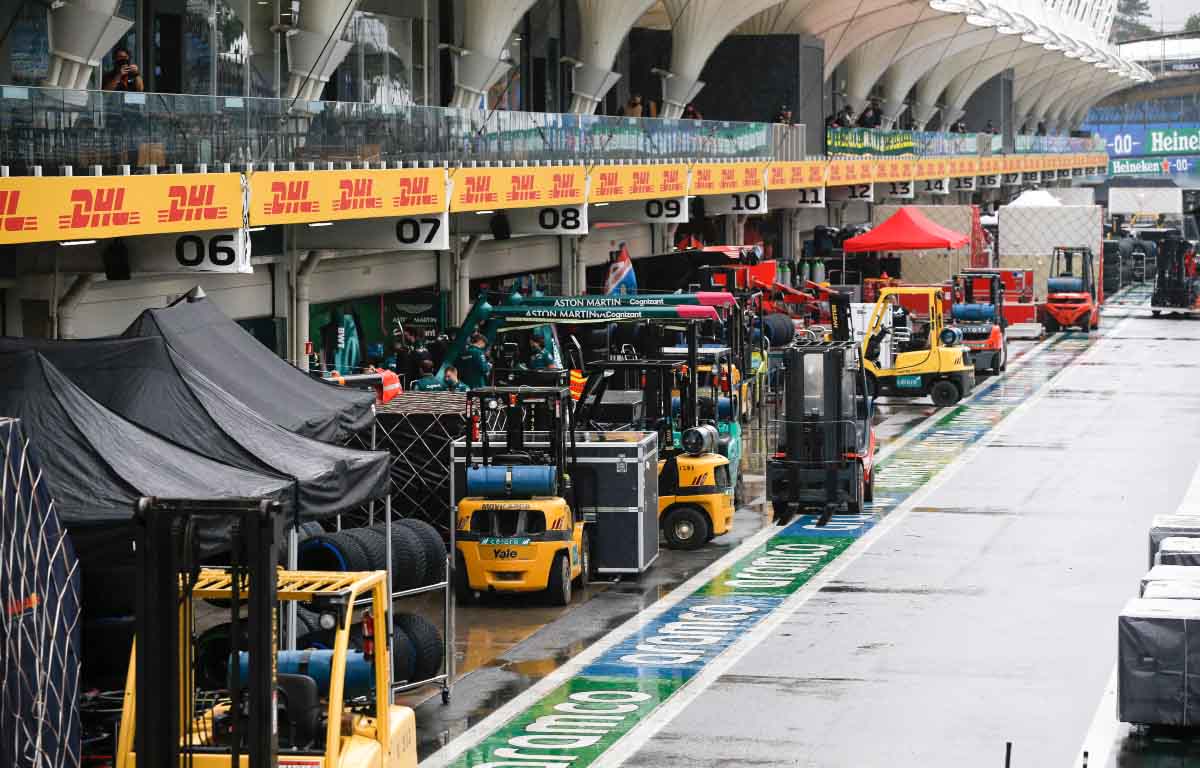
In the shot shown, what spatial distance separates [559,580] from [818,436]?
659cm

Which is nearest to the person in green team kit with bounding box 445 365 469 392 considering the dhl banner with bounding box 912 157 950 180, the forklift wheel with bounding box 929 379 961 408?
the forklift wheel with bounding box 929 379 961 408

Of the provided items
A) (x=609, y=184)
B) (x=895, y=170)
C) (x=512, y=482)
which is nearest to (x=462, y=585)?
(x=512, y=482)

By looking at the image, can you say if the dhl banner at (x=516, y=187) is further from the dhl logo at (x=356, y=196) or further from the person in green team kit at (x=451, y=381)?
the person in green team kit at (x=451, y=381)

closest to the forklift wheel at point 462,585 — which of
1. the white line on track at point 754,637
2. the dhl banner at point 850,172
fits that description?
the white line on track at point 754,637

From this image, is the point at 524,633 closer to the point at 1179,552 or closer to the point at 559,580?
the point at 559,580

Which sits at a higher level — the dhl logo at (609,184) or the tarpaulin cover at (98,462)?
the dhl logo at (609,184)

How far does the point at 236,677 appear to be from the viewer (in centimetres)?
1026

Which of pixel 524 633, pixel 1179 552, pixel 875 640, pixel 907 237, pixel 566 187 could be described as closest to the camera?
pixel 1179 552

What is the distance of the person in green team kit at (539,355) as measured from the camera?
31.9m

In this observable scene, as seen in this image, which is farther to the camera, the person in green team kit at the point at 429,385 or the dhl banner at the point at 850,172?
the dhl banner at the point at 850,172

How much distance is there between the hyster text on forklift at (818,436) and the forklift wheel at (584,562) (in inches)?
200

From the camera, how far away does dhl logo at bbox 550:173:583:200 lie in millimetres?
36094

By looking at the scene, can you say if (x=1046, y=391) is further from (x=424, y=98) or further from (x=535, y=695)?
(x=535, y=695)

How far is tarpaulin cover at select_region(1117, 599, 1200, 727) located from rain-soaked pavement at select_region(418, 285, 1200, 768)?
262mm
